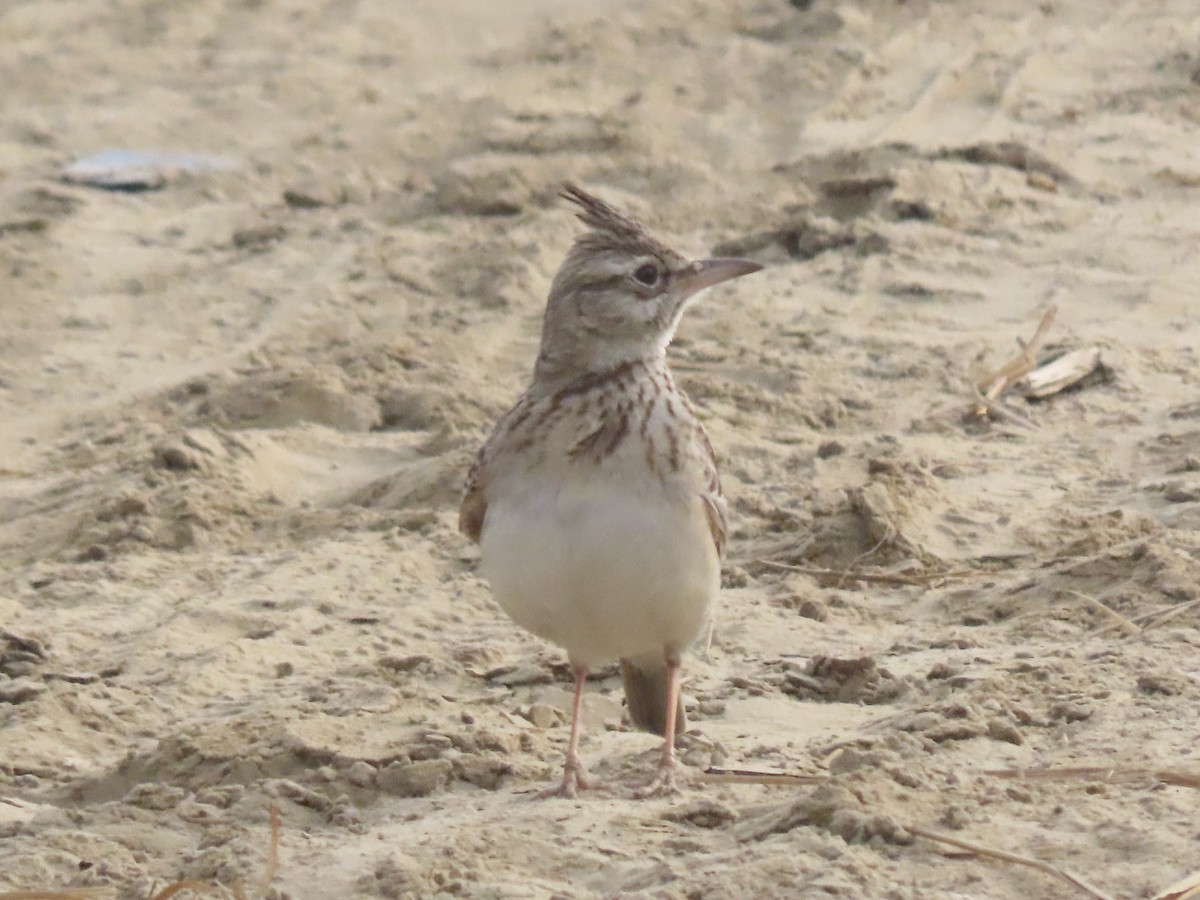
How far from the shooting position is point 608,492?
4812 mm

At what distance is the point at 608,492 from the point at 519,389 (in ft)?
10.4

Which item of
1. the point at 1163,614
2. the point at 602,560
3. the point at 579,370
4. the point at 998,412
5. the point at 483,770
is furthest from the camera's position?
the point at 998,412

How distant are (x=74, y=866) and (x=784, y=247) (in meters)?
5.42

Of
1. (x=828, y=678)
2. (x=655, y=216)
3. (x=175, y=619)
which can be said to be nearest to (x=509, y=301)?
(x=655, y=216)

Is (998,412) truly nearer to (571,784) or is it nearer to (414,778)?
(571,784)

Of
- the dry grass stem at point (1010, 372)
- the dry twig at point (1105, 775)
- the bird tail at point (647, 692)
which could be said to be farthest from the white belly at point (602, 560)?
the dry grass stem at point (1010, 372)

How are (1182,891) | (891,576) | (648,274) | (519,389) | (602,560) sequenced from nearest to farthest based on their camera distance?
(1182,891) < (602,560) < (648,274) < (891,576) < (519,389)

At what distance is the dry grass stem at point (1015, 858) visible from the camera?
3.88 meters

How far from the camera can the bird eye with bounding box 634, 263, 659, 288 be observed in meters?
5.40

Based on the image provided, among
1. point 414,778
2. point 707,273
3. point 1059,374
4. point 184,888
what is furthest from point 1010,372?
point 184,888

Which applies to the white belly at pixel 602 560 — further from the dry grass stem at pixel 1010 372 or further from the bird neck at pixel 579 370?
the dry grass stem at pixel 1010 372

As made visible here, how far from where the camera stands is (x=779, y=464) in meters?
7.18

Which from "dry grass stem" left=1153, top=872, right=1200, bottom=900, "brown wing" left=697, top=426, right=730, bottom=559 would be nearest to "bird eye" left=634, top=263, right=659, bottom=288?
"brown wing" left=697, top=426, right=730, bottom=559

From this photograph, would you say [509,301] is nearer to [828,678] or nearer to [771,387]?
[771,387]
